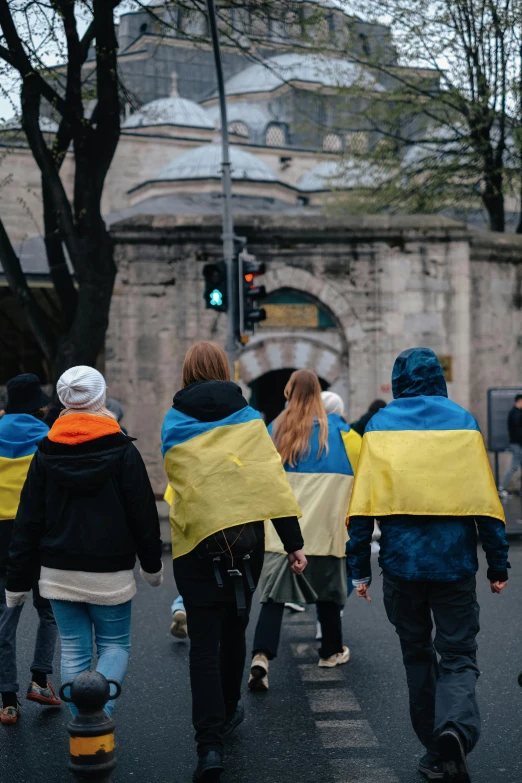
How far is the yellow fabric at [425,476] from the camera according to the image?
4461 mm

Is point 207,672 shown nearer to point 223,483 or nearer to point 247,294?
point 223,483

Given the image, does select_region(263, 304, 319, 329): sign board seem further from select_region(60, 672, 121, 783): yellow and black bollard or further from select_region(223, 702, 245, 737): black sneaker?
select_region(60, 672, 121, 783): yellow and black bollard

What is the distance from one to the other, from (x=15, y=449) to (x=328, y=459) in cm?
187

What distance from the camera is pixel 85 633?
4570 mm

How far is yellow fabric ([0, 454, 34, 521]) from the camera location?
227 inches

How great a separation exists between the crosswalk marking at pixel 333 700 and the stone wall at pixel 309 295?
1004 centimetres

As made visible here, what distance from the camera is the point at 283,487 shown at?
471 cm

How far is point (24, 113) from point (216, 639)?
954 centimetres

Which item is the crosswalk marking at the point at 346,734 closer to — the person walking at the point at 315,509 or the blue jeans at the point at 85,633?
the person walking at the point at 315,509

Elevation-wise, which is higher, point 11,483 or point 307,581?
point 11,483

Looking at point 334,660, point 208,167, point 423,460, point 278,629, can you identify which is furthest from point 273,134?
point 423,460

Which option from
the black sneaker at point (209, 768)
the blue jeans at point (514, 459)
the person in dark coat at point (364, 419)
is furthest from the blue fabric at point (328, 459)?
the blue jeans at point (514, 459)

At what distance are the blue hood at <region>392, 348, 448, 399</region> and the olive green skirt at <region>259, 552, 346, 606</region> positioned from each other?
1.94 metres

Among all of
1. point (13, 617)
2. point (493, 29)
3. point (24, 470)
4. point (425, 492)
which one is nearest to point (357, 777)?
point (425, 492)
